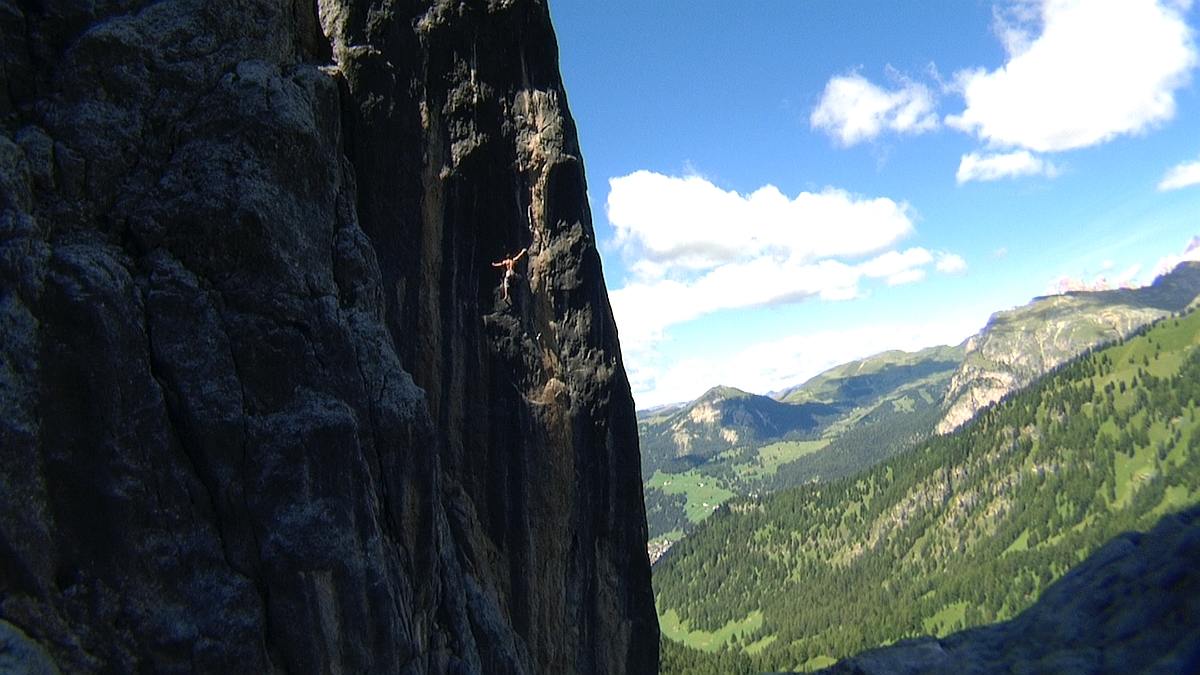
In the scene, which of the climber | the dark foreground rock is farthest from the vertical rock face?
the dark foreground rock

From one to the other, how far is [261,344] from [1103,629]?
29.1 meters

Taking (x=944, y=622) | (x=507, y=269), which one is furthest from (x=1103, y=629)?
(x=944, y=622)

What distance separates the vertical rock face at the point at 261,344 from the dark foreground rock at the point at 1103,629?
733 inches

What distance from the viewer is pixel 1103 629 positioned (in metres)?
23.0

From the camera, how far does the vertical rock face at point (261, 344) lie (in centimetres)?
1161

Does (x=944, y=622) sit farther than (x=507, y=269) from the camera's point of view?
Yes

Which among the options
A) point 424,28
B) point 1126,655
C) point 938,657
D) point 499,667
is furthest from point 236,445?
point 938,657

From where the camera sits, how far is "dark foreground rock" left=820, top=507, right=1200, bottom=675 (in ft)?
65.2

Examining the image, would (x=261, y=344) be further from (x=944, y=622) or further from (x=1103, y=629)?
(x=944, y=622)

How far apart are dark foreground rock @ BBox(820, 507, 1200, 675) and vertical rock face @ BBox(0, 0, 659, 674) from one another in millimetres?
18618

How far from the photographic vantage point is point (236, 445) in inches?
513

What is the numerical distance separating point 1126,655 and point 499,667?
19.7 meters

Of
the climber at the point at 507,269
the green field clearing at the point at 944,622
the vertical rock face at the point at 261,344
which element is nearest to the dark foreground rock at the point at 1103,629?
the vertical rock face at the point at 261,344

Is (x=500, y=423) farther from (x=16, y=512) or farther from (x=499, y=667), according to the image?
(x=16, y=512)
